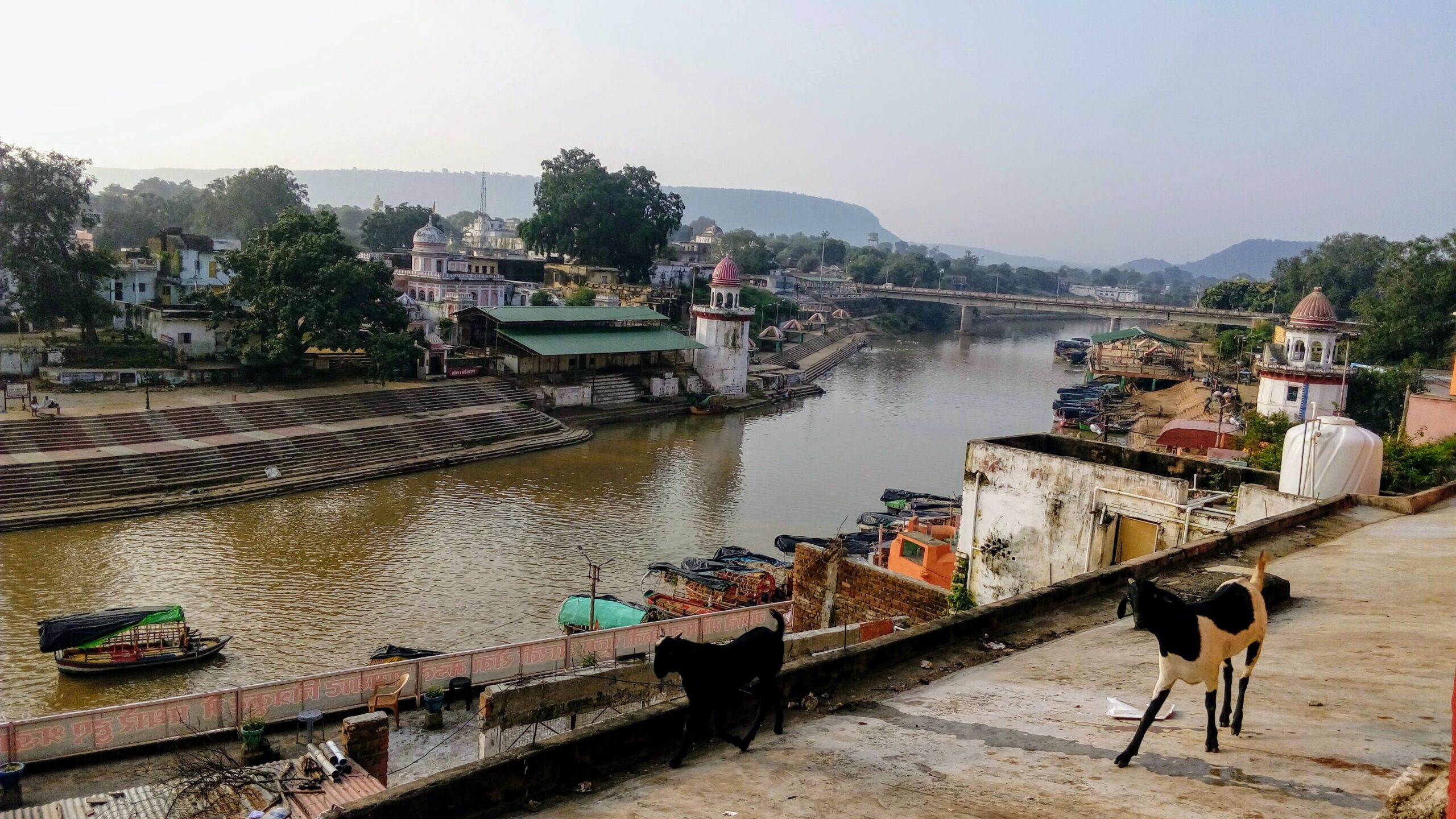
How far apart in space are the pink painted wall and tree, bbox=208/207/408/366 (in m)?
24.0

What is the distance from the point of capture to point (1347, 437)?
1112 centimetres

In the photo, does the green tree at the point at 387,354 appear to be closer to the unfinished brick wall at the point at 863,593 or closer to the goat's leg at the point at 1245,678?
the unfinished brick wall at the point at 863,593

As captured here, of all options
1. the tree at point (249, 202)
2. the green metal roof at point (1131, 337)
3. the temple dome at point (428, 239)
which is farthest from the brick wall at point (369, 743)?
the tree at point (249, 202)

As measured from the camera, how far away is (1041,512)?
37.9ft

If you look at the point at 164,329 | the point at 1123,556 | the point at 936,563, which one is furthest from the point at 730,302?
the point at 1123,556

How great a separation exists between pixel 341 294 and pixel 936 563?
19.7 meters

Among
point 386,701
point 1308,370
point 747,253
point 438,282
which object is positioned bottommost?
point 386,701

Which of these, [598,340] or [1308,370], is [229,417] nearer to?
[598,340]

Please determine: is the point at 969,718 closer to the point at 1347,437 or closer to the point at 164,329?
the point at 1347,437

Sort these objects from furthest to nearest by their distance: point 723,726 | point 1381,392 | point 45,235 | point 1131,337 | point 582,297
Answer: point 1131,337 → point 582,297 → point 1381,392 → point 45,235 → point 723,726

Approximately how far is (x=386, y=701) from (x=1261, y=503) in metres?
9.38

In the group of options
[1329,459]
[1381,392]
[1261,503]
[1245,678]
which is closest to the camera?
[1245,678]

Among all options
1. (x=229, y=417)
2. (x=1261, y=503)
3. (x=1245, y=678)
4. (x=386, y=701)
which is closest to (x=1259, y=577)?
(x=1245, y=678)

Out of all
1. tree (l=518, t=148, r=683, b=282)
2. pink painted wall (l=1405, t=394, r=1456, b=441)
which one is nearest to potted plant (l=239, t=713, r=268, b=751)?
pink painted wall (l=1405, t=394, r=1456, b=441)
